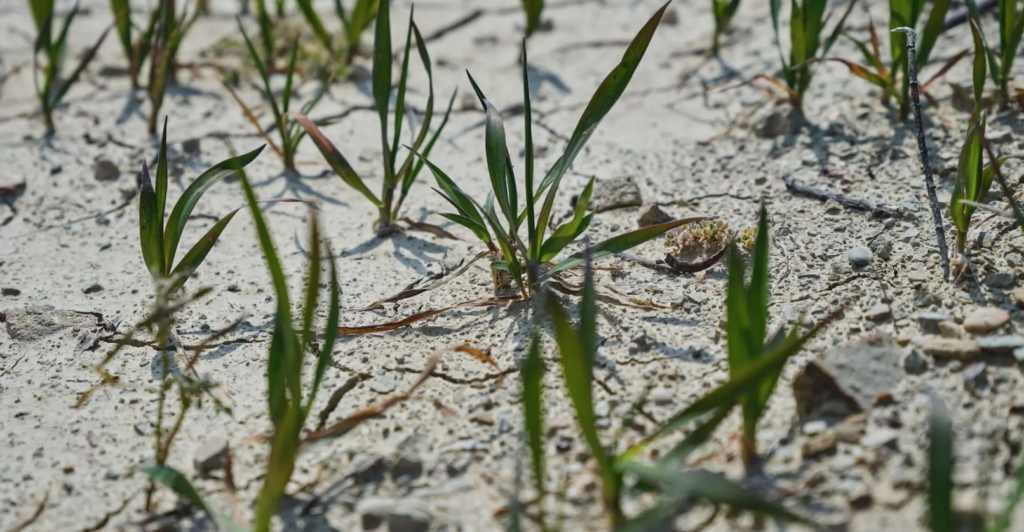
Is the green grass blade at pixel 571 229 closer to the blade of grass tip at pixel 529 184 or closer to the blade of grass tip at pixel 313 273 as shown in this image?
the blade of grass tip at pixel 529 184

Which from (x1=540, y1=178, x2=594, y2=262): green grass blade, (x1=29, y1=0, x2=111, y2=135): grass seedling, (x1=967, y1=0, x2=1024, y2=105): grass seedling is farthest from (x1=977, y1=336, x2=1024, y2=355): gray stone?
(x1=29, y1=0, x2=111, y2=135): grass seedling

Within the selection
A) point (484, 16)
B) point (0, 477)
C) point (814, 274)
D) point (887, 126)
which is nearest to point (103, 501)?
point (0, 477)

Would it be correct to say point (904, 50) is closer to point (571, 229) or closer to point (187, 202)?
point (571, 229)

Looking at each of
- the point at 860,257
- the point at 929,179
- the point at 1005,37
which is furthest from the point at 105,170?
the point at 1005,37

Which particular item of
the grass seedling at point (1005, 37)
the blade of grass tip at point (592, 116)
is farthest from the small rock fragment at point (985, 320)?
the grass seedling at point (1005, 37)

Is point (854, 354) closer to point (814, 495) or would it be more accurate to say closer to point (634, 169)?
point (814, 495)
